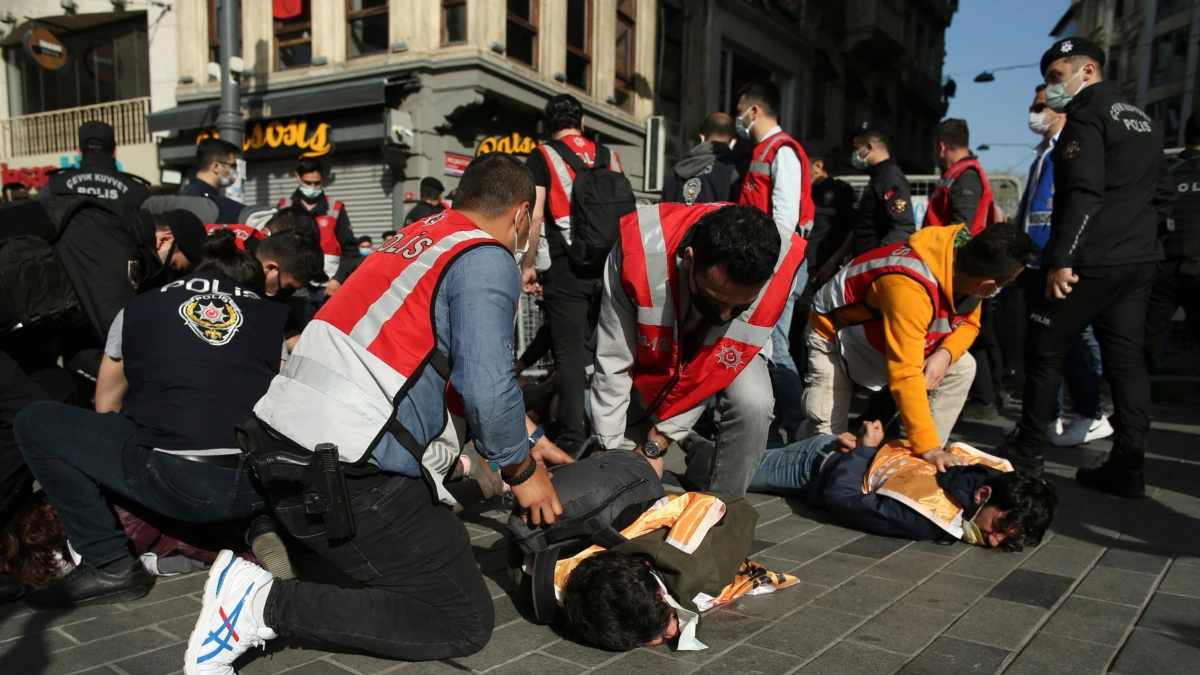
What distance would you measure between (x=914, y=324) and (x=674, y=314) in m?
1.25

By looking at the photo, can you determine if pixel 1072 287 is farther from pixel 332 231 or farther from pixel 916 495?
pixel 332 231

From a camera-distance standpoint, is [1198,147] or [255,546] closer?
[255,546]

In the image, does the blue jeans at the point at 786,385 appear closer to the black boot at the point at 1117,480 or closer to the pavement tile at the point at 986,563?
the black boot at the point at 1117,480

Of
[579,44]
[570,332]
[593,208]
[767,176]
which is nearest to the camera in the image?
[593,208]

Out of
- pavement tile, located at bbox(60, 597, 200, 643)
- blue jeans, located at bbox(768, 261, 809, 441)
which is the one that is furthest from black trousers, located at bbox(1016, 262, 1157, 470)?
pavement tile, located at bbox(60, 597, 200, 643)

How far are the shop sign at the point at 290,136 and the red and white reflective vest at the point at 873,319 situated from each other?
12.3 m

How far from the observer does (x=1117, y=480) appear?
425cm

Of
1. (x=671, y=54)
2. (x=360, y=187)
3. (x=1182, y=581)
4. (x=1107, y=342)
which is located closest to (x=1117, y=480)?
(x=1107, y=342)

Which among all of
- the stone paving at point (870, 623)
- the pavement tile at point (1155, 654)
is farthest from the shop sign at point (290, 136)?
the pavement tile at point (1155, 654)

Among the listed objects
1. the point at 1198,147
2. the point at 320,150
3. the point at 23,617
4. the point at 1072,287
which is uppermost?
the point at 320,150

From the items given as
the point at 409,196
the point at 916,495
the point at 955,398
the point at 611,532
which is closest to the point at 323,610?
the point at 611,532

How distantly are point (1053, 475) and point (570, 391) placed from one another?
9.15 ft

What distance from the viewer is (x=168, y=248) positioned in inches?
163

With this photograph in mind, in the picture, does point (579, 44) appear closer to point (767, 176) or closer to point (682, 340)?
point (767, 176)
